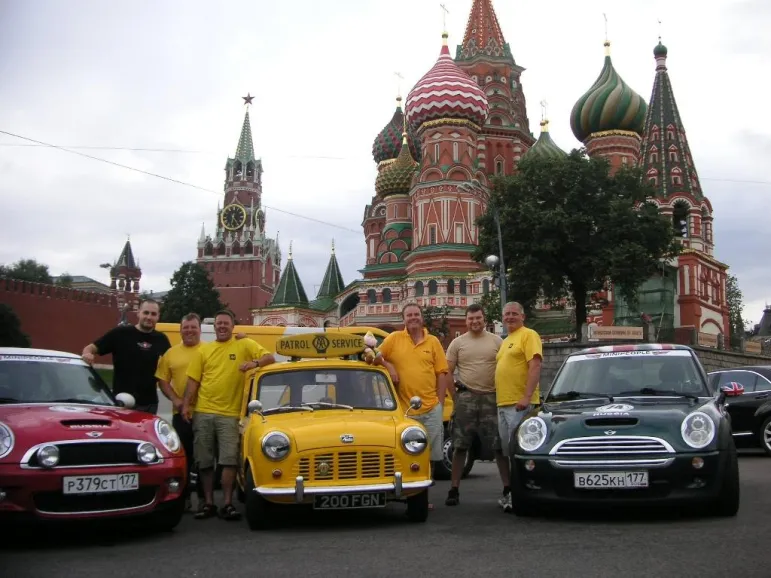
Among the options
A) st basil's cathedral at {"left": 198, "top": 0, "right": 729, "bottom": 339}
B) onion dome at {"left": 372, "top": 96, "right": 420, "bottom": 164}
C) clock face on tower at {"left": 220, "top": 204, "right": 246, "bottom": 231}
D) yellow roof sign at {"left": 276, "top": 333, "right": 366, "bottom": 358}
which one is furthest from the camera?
clock face on tower at {"left": 220, "top": 204, "right": 246, "bottom": 231}

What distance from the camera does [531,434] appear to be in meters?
7.73

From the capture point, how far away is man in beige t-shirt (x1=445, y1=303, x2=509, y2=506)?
8969 millimetres

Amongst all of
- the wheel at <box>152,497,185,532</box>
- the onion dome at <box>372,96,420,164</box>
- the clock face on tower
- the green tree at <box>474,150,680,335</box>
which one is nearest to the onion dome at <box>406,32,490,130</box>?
the onion dome at <box>372,96,420,164</box>

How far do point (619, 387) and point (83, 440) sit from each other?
4895 millimetres

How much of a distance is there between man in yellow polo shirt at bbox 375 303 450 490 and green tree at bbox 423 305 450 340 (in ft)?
139

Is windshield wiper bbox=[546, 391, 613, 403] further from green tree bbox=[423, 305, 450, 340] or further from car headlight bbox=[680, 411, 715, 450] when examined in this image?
green tree bbox=[423, 305, 450, 340]

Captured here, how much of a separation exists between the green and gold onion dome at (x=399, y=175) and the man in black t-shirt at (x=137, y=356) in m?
55.9

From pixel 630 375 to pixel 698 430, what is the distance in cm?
149

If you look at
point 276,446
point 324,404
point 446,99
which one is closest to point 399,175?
point 446,99

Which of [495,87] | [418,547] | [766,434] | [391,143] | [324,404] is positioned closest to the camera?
[418,547]

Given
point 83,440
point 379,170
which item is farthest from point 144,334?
point 379,170

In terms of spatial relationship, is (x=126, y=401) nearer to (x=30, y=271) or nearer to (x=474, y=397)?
(x=474, y=397)

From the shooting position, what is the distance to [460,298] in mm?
55812

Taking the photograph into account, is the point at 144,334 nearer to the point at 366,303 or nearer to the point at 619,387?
the point at 619,387
